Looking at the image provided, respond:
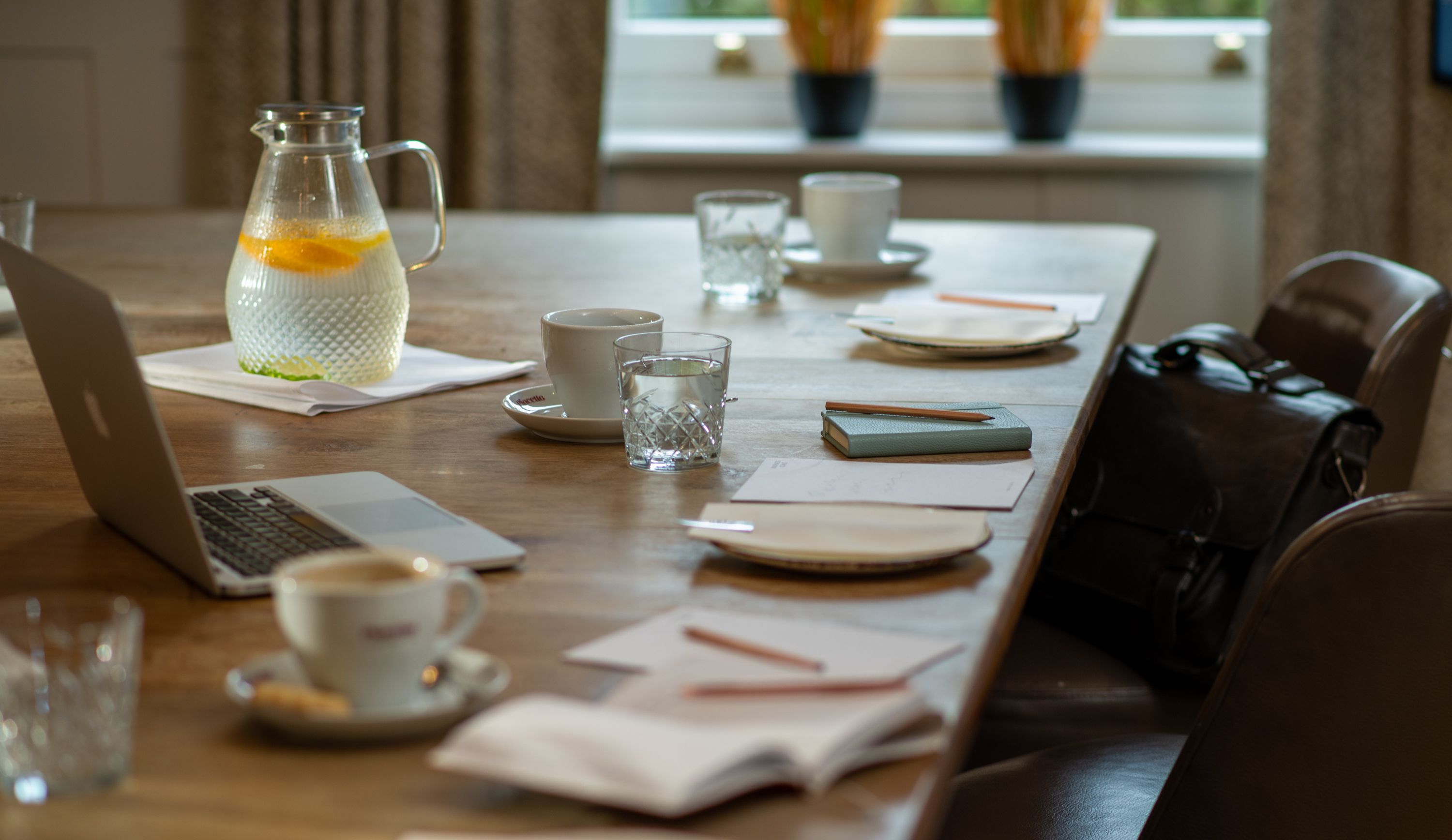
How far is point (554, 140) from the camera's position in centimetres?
309

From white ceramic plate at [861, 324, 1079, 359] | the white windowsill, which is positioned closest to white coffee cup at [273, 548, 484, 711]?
white ceramic plate at [861, 324, 1079, 359]

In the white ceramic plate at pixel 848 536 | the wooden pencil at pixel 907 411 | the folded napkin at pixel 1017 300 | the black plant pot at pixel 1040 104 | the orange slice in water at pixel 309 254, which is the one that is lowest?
the white ceramic plate at pixel 848 536

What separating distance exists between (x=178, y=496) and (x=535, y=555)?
0.61 feet

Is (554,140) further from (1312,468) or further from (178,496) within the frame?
(178,496)

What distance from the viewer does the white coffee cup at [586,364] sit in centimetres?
106

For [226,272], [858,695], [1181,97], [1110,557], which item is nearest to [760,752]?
[858,695]

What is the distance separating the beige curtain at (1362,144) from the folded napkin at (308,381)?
1952 mm

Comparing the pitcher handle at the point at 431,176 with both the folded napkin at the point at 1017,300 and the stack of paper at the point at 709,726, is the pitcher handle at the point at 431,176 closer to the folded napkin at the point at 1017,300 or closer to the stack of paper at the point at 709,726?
the folded napkin at the point at 1017,300

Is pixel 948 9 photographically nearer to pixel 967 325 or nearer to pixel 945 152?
pixel 945 152

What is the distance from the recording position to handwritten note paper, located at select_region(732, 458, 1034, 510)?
0.88 meters

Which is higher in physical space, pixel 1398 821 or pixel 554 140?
pixel 554 140

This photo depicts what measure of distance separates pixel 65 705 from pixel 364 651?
11cm

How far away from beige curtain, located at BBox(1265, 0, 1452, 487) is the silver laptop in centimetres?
227

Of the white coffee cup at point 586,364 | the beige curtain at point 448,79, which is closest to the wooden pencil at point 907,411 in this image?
the white coffee cup at point 586,364
